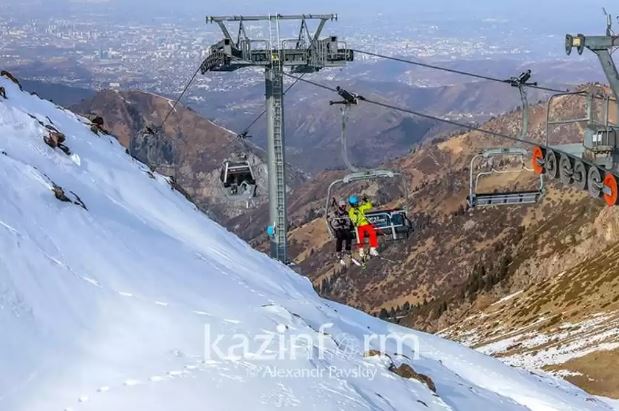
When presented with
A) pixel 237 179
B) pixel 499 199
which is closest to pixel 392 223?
pixel 499 199

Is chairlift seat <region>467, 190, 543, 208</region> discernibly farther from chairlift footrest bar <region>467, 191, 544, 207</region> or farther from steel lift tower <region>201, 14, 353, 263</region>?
steel lift tower <region>201, 14, 353, 263</region>

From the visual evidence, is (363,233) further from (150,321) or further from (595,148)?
(150,321)

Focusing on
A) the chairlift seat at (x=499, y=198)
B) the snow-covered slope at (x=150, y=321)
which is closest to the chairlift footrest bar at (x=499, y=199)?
the chairlift seat at (x=499, y=198)

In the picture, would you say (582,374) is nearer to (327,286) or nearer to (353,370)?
(353,370)

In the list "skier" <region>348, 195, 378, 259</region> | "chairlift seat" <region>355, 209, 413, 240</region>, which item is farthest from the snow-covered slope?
"chairlift seat" <region>355, 209, 413, 240</region>

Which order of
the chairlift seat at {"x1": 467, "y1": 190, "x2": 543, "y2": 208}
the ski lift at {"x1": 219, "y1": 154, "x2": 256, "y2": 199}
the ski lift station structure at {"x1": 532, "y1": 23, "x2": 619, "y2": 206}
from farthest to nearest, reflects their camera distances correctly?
the ski lift at {"x1": 219, "y1": 154, "x2": 256, "y2": 199} → the chairlift seat at {"x1": 467, "y1": 190, "x2": 543, "y2": 208} → the ski lift station structure at {"x1": 532, "y1": 23, "x2": 619, "y2": 206}
